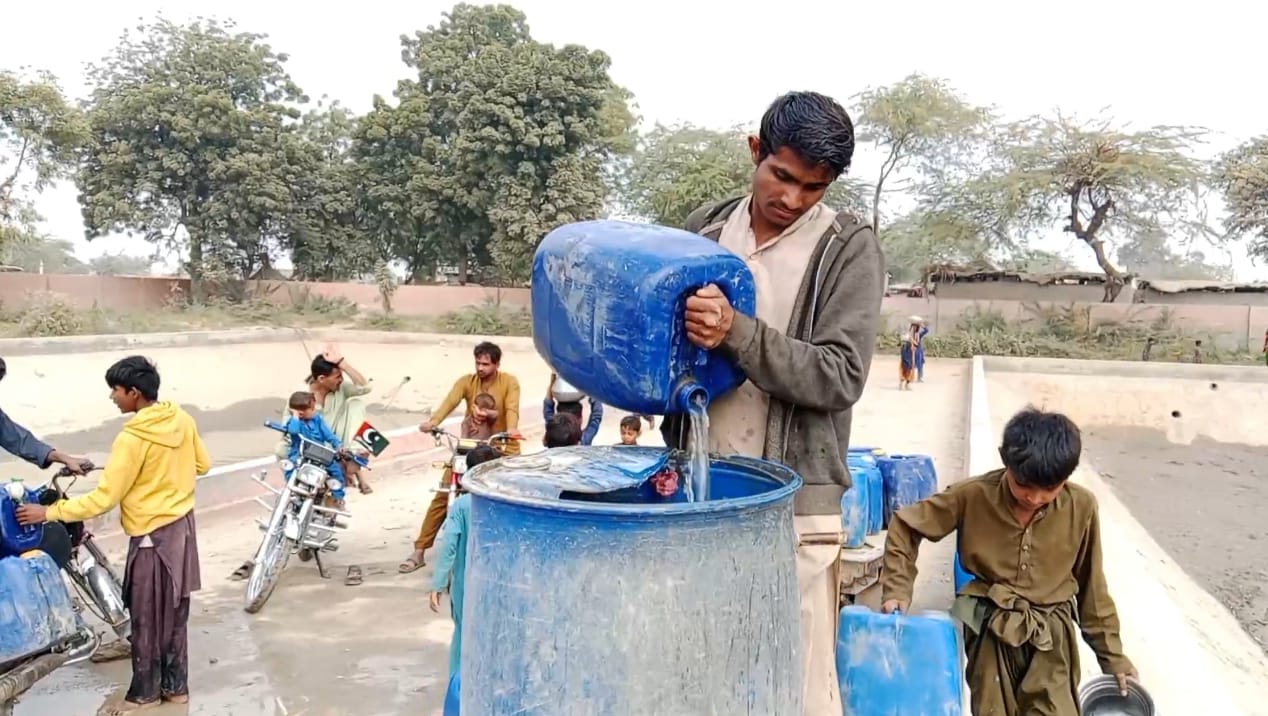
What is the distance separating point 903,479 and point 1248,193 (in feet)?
77.9

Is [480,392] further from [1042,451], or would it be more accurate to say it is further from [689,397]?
[689,397]

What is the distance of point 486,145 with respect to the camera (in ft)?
80.8

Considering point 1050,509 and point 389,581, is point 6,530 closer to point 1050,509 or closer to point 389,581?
point 389,581

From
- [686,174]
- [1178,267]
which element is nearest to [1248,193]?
[686,174]


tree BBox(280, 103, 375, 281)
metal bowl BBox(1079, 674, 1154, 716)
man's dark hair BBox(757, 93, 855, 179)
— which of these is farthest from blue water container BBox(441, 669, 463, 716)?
tree BBox(280, 103, 375, 281)

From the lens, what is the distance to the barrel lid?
158 cm

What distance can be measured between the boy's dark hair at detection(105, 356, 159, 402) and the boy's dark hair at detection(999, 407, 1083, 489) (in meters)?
2.89

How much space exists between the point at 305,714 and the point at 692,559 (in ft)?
9.64

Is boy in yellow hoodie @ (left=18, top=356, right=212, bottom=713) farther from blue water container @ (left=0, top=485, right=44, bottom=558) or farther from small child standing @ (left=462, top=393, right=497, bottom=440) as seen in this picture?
small child standing @ (left=462, top=393, right=497, bottom=440)

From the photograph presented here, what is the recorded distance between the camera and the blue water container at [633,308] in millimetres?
1530

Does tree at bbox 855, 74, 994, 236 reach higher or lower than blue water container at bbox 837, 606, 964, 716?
higher

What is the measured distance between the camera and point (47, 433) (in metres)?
11.5

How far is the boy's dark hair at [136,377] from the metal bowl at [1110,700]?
3234 mm

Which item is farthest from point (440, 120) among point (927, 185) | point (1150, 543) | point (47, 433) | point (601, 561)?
point (601, 561)
